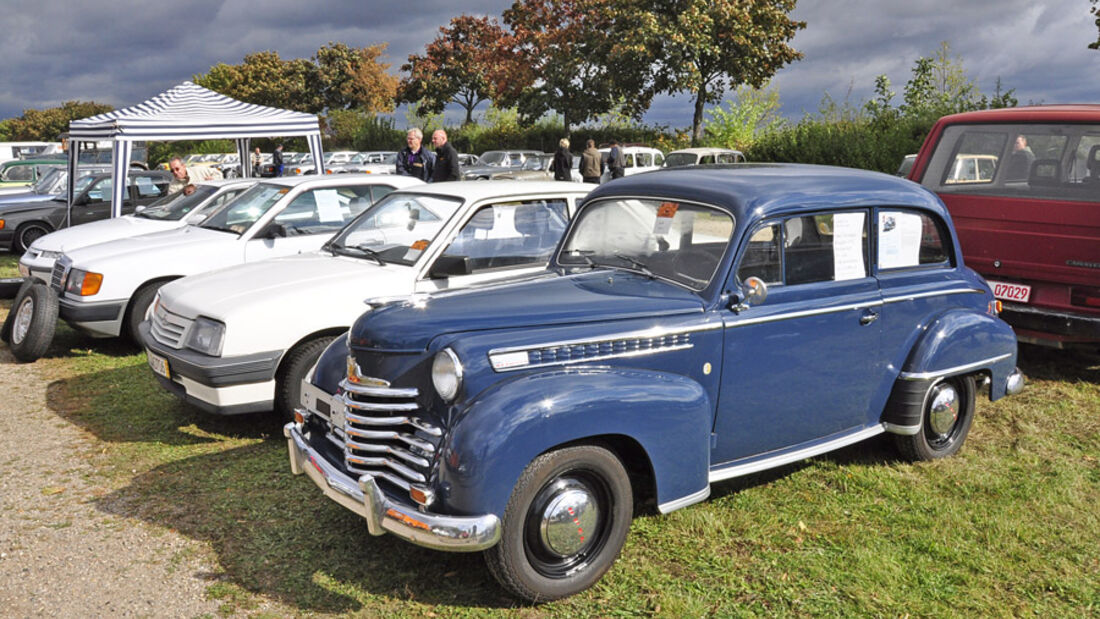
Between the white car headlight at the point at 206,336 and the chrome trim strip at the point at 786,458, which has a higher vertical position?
the white car headlight at the point at 206,336

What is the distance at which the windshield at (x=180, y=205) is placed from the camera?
9727mm

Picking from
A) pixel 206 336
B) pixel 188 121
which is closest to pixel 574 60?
pixel 188 121

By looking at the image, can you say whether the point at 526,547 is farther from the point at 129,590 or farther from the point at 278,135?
the point at 278,135

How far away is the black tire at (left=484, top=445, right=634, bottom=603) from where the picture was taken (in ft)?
11.0

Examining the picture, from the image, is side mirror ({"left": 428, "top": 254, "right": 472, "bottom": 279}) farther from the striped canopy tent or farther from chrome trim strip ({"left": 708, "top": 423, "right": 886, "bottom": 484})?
the striped canopy tent

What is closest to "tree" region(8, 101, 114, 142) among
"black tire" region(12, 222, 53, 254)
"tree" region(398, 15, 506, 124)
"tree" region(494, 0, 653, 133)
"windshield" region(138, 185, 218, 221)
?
"tree" region(398, 15, 506, 124)

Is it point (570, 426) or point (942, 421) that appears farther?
point (942, 421)

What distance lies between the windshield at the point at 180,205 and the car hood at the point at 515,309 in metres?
6.82

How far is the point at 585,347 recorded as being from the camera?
365cm

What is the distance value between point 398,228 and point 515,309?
277 centimetres

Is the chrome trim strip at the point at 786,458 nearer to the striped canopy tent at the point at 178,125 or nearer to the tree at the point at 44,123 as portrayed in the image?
the striped canopy tent at the point at 178,125

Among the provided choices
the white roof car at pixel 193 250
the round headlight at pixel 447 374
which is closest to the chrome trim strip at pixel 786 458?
the round headlight at pixel 447 374

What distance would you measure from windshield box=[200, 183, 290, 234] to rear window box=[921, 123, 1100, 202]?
6094 millimetres

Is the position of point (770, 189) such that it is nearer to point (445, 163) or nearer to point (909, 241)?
point (909, 241)
